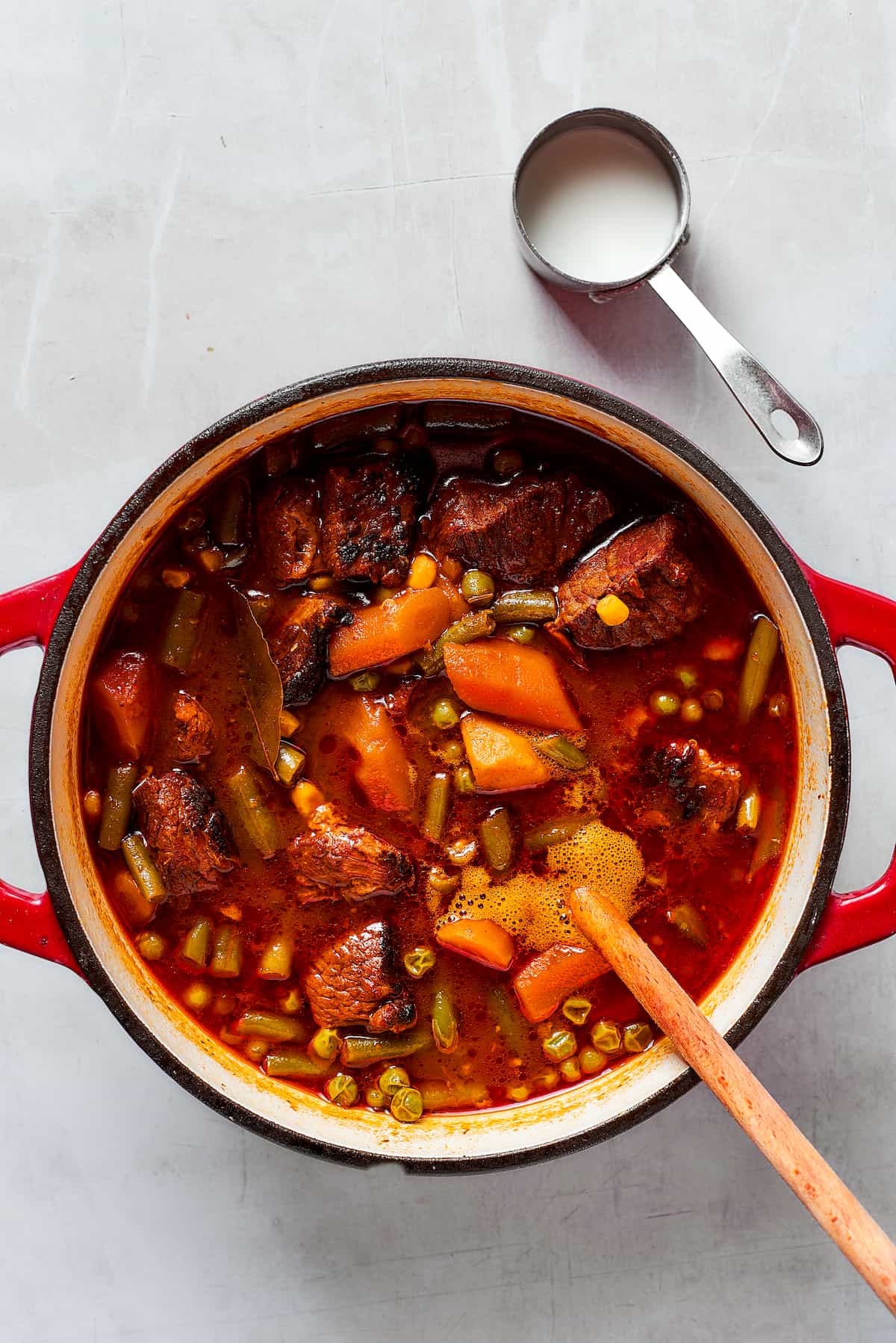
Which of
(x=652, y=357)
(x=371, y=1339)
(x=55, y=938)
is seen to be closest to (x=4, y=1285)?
(x=371, y=1339)

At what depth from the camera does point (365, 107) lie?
2.84 metres

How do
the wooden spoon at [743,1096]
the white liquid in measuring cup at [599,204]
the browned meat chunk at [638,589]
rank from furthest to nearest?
the white liquid in measuring cup at [599,204]
the browned meat chunk at [638,589]
the wooden spoon at [743,1096]

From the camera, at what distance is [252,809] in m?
→ 2.70

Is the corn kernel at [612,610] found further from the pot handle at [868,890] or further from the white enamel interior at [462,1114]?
the pot handle at [868,890]

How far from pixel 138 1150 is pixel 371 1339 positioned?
82 cm

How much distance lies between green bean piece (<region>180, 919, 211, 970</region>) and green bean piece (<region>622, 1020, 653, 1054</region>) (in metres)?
1.08

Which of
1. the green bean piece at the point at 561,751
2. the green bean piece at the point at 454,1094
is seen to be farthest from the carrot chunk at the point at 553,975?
the green bean piece at the point at 561,751

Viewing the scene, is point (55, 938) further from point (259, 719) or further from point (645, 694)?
point (645, 694)

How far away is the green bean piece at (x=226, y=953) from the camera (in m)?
2.71

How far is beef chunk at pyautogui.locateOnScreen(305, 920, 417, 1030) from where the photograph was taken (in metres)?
2.64

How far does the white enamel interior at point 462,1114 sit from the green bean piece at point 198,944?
12 centimetres

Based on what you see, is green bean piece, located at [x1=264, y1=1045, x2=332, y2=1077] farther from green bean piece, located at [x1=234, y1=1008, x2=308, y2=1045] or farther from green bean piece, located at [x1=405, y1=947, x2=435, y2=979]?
green bean piece, located at [x1=405, y1=947, x2=435, y2=979]

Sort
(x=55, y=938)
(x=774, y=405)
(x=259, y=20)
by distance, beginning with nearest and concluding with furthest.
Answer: (x=55, y=938), (x=774, y=405), (x=259, y=20)

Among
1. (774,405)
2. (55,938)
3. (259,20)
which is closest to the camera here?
(55,938)
